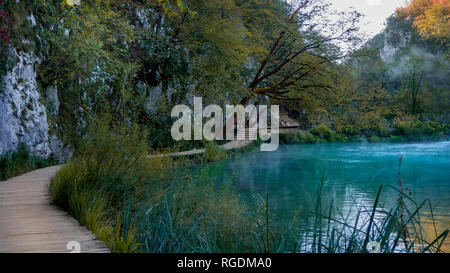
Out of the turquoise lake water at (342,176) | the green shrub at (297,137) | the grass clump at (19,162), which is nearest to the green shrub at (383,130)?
the green shrub at (297,137)

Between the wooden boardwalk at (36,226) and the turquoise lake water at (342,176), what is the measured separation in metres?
1.87

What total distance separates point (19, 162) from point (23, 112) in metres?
0.94

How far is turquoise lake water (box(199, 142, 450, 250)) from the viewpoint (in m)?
6.22

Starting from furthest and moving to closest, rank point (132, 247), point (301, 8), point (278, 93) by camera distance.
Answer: point (278, 93) < point (301, 8) < point (132, 247)

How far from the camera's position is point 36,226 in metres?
2.79

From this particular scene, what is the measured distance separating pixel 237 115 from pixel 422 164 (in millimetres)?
6216

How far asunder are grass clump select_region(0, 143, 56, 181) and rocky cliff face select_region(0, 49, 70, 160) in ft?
0.33

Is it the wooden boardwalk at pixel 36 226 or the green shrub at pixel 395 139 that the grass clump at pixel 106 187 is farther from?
the green shrub at pixel 395 139

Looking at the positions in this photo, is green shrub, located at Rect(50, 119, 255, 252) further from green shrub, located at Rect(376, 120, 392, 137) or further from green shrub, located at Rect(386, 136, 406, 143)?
green shrub, located at Rect(376, 120, 392, 137)

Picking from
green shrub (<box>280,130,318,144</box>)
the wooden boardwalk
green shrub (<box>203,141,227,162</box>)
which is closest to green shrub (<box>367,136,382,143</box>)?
green shrub (<box>280,130,318,144</box>)

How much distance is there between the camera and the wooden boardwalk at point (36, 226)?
235cm

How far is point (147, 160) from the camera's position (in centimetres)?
477
